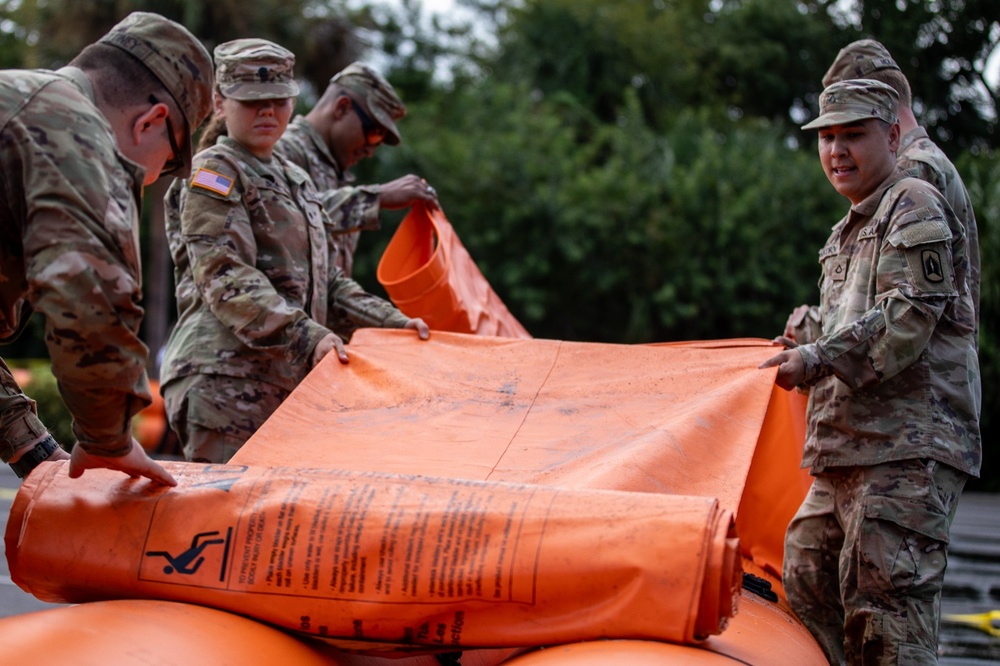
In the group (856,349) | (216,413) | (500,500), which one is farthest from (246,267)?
(856,349)

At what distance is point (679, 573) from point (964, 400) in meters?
1.84

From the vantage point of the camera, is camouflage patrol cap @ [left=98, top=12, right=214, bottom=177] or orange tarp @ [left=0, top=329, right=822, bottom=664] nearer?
orange tarp @ [left=0, top=329, right=822, bottom=664]

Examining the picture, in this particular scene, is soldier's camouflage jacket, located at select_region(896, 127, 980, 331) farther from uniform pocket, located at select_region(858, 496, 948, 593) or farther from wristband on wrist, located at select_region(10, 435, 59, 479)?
wristband on wrist, located at select_region(10, 435, 59, 479)

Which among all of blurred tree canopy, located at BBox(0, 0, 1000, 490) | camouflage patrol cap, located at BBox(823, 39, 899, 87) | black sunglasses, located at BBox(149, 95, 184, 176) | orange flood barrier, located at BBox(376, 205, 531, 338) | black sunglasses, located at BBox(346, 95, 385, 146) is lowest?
blurred tree canopy, located at BBox(0, 0, 1000, 490)

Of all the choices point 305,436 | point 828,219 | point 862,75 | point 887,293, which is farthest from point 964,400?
point 828,219

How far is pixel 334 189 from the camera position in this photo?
5.34 metres

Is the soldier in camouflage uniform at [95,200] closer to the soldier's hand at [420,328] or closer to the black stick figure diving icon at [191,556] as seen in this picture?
the black stick figure diving icon at [191,556]

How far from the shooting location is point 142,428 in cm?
1323

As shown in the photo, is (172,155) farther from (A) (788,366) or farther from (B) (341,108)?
(B) (341,108)

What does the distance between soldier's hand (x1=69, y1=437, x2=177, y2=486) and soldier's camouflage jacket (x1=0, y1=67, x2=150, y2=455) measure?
6 centimetres

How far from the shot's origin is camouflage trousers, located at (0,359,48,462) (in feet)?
10.3

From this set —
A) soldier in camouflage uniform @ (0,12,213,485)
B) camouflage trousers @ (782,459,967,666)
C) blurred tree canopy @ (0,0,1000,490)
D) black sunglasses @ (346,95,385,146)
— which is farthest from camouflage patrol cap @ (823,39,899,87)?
blurred tree canopy @ (0,0,1000,490)

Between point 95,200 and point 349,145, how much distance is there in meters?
3.12

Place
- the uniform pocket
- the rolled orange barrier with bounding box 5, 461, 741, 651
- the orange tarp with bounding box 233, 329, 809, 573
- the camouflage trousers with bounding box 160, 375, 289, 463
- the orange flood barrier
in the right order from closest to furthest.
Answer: the rolled orange barrier with bounding box 5, 461, 741, 651 < the orange tarp with bounding box 233, 329, 809, 573 < the uniform pocket < the camouflage trousers with bounding box 160, 375, 289, 463 < the orange flood barrier
